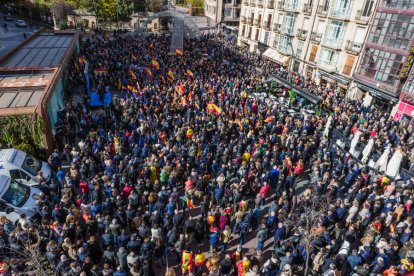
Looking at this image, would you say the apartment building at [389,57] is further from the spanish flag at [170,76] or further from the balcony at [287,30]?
the spanish flag at [170,76]

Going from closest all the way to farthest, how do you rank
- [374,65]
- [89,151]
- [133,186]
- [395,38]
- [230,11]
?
[133,186], [89,151], [395,38], [374,65], [230,11]

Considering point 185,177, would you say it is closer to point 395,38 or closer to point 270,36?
point 395,38

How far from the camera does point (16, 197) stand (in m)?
10.5

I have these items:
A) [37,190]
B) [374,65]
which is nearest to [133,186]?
[37,190]

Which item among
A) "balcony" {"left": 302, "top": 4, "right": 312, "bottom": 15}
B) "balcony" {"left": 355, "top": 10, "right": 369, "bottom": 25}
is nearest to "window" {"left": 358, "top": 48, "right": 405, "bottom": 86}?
"balcony" {"left": 355, "top": 10, "right": 369, "bottom": 25}

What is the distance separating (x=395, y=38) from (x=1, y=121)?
29146 millimetres

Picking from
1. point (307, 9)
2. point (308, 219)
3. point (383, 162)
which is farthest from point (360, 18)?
point (308, 219)

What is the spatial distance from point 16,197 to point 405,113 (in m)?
27.4

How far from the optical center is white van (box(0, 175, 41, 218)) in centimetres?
1005

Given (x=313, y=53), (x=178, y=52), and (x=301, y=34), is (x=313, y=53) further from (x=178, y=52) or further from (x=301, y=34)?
(x=178, y=52)

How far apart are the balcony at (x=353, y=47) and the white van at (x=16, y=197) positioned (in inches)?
1156

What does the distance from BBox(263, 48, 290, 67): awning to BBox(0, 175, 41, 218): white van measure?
108 ft

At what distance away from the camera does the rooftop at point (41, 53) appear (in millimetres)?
21148

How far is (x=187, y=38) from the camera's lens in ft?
143
